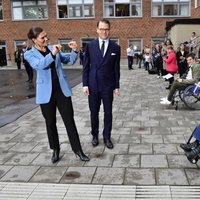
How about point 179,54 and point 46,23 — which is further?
point 46,23

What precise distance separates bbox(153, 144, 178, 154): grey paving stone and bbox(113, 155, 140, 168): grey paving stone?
0.39 m

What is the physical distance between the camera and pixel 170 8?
1133 inches

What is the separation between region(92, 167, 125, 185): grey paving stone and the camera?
160 inches

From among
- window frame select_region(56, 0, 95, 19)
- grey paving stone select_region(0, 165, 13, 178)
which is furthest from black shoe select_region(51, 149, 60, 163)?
window frame select_region(56, 0, 95, 19)

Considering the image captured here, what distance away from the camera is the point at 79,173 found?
14.2ft

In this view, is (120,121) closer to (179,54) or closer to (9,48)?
(179,54)

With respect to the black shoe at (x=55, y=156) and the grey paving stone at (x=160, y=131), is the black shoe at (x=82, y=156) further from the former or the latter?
the grey paving stone at (x=160, y=131)

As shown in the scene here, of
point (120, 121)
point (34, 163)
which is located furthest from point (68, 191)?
point (120, 121)

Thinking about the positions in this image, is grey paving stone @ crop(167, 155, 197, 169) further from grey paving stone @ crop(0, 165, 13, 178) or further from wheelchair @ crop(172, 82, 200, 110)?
wheelchair @ crop(172, 82, 200, 110)

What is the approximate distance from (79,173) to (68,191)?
0.53 metres

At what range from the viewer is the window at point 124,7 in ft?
94.9

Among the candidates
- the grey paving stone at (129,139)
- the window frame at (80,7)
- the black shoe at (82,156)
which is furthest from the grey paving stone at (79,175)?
the window frame at (80,7)

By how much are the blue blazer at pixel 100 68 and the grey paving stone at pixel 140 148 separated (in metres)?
0.96

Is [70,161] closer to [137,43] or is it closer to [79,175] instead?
[79,175]
